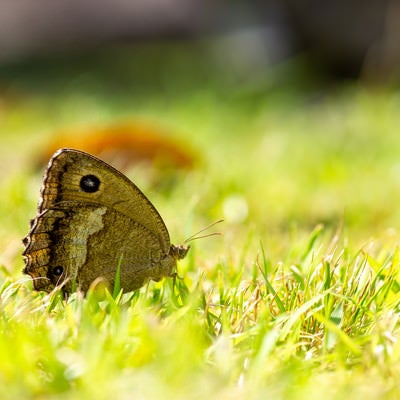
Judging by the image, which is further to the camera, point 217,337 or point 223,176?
point 223,176

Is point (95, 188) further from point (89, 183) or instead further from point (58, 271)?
point (58, 271)

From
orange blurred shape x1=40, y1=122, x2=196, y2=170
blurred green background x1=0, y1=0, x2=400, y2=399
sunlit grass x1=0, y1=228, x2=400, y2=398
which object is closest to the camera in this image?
sunlit grass x1=0, y1=228, x2=400, y2=398

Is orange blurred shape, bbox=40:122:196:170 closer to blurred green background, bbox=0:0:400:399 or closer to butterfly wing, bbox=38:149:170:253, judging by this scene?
blurred green background, bbox=0:0:400:399

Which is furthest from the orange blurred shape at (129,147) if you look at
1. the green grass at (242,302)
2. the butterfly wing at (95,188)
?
the butterfly wing at (95,188)

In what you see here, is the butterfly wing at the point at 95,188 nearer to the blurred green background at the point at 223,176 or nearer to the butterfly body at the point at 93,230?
the butterfly body at the point at 93,230

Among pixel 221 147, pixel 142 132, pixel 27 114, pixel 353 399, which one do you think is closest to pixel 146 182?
pixel 142 132

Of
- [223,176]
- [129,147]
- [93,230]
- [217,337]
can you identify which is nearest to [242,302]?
[217,337]

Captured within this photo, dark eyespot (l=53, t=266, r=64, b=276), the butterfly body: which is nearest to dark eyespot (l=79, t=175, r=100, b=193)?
the butterfly body

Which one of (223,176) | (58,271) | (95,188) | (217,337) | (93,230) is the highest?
(223,176)

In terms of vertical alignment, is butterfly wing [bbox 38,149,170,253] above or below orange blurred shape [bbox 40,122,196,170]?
below
